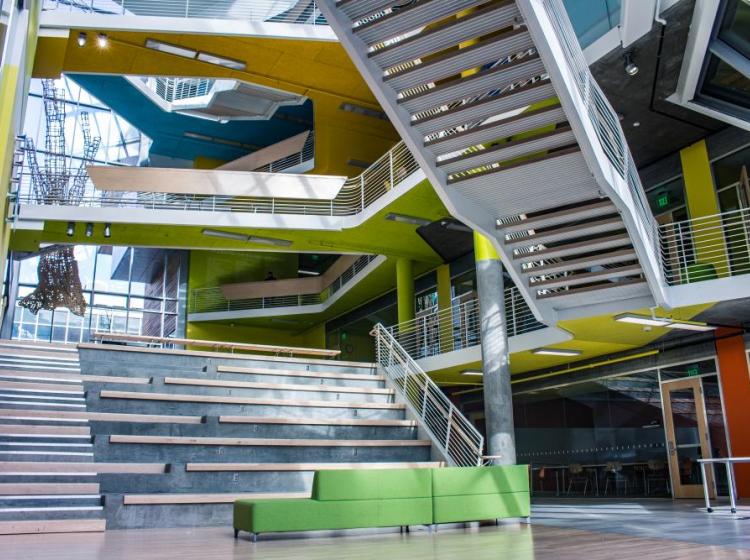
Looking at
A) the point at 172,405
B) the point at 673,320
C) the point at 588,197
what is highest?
the point at 588,197

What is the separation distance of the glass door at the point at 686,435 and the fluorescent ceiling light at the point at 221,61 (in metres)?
11.1

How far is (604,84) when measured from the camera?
31.9ft

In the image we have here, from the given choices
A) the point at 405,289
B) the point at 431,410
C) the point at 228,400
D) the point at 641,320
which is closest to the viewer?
the point at 641,320

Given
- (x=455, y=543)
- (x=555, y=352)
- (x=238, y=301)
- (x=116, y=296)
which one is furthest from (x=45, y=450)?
(x=116, y=296)

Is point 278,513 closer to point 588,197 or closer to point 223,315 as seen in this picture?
point 588,197

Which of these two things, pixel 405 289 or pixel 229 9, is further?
pixel 405 289

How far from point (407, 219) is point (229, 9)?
5.93 metres

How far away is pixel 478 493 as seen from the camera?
7711 millimetres

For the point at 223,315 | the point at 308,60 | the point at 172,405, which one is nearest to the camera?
the point at 172,405

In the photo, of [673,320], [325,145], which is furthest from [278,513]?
[325,145]

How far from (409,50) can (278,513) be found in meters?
4.69

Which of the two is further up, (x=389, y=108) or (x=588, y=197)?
(x=389, y=108)

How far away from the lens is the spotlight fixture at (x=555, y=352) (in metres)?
11.4

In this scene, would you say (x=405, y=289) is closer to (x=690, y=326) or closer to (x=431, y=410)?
(x=431, y=410)
